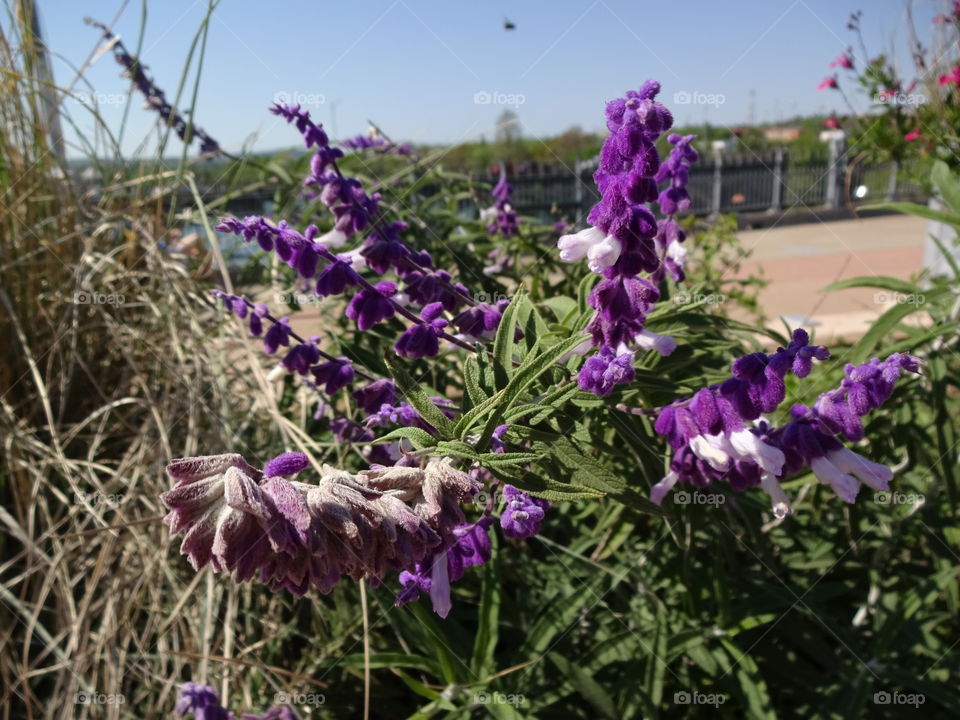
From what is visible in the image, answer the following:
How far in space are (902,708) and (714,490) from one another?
72 centimetres

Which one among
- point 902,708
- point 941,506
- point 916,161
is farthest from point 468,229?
point 916,161

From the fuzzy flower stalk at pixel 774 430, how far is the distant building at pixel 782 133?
14.8 metres

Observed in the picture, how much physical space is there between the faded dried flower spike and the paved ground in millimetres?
3450

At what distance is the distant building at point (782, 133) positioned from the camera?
15.0m

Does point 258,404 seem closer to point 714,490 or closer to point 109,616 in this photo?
point 109,616

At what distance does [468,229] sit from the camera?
223 centimetres

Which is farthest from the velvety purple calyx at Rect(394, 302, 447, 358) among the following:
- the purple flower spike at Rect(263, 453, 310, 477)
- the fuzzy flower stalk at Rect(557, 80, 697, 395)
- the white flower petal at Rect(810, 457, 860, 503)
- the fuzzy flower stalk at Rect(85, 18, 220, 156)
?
Answer: the fuzzy flower stalk at Rect(85, 18, 220, 156)

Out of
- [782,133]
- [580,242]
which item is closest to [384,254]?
[580,242]

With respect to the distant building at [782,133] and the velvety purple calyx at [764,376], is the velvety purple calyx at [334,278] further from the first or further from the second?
the distant building at [782,133]

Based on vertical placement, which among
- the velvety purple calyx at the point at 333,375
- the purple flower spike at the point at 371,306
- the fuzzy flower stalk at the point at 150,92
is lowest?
the velvety purple calyx at the point at 333,375

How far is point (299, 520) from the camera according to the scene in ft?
1.79

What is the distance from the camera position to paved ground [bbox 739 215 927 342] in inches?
192

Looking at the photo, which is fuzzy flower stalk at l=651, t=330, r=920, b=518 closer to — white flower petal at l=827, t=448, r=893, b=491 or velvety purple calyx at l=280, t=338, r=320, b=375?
white flower petal at l=827, t=448, r=893, b=491

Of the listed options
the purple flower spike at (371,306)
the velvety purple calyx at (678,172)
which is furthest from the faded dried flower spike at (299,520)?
the velvety purple calyx at (678,172)
